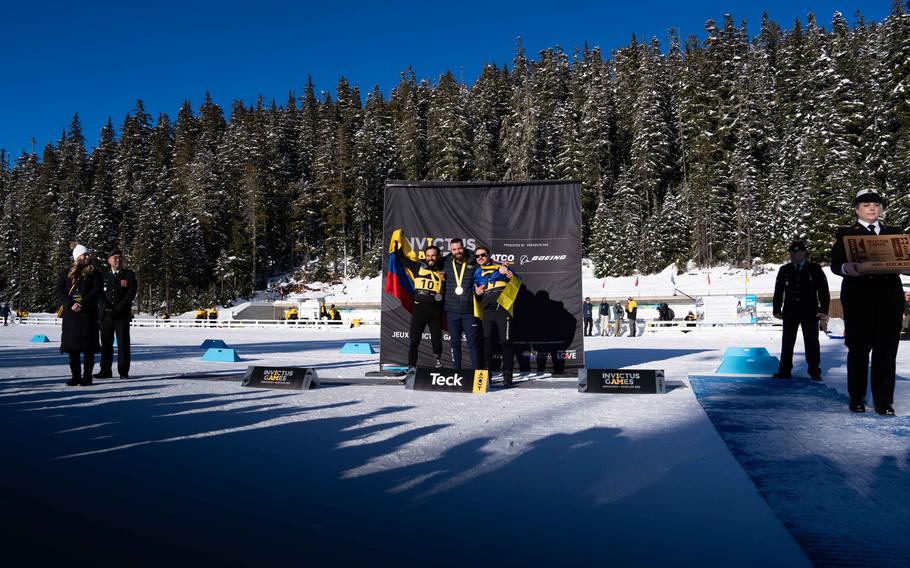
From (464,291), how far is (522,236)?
1.82 metres

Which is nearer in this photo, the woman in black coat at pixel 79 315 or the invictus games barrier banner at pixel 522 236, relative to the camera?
the woman in black coat at pixel 79 315

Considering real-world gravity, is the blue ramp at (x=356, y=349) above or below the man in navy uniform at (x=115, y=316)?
below

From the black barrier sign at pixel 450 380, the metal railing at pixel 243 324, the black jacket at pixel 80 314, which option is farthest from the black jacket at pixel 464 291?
the metal railing at pixel 243 324

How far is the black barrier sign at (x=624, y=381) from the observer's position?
730 centimetres

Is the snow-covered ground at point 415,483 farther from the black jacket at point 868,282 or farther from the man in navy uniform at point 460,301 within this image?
the man in navy uniform at point 460,301

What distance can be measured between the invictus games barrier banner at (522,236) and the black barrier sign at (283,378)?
1.99 metres

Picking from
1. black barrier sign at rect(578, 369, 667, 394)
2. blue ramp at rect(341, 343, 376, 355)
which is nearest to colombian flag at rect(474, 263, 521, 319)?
black barrier sign at rect(578, 369, 667, 394)

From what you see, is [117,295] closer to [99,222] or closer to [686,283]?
[686,283]

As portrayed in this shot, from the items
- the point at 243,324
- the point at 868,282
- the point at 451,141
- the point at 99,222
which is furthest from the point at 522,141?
the point at 868,282

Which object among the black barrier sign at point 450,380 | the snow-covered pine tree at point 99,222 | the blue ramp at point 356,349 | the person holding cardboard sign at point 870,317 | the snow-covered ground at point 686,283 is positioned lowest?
the blue ramp at point 356,349

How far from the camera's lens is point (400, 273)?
9.28 m

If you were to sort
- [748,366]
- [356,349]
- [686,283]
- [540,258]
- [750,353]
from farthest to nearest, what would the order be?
[686,283] < [356,349] < [540,258] < [750,353] < [748,366]

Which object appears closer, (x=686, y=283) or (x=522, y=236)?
(x=522, y=236)

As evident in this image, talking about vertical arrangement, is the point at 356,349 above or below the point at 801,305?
below
